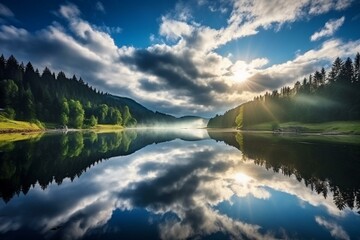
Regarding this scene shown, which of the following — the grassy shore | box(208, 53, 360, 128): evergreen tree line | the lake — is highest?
box(208, 53, 360, 128): evergreen tree line

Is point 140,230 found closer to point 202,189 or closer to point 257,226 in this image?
point 257,226

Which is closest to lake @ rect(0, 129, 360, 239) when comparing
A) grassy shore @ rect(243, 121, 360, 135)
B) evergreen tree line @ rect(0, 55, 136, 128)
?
grassy shore @ rect(243, 121, 360, 135)

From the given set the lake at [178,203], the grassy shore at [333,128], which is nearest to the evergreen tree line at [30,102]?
the lake at [178,203]

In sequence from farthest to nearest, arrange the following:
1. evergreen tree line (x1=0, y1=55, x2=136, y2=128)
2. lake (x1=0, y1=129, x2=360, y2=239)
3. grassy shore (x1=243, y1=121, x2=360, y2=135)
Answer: evergreen tree line (x1=0, y1=55, x2=136, y2=128) → grassy shore (x1=243, y1=121, x2=360, y2=135) → lake (x1=0, y1=129, x2=360, y2=239)

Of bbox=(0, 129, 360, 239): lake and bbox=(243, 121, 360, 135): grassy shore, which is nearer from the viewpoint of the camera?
bbox=(0, 129, 360, 239): lake

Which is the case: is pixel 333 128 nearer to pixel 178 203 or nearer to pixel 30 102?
pixel 178 203

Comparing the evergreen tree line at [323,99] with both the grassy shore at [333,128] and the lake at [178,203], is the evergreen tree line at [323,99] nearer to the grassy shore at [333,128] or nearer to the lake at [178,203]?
the grassy shore at [333,128]

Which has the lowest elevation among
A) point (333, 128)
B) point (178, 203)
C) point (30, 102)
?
point (178, 203)

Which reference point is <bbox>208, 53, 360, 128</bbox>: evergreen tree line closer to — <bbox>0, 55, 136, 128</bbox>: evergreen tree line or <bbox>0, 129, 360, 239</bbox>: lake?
<bbox>0, 129, 360, 239</bbox>: lake

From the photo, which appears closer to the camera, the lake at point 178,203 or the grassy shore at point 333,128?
the lake at point 178,203

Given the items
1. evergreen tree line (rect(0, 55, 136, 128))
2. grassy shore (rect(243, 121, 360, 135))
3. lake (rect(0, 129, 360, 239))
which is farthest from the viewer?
evergreen tree line (rect(0, 55, 136, 128))

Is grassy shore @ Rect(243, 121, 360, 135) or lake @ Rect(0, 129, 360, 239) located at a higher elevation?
grassy shore @ Rect(243, 121, 360, 135)

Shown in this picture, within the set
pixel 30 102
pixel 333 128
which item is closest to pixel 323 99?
pixel 333 128

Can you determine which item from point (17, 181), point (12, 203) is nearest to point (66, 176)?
point (17, 181)
